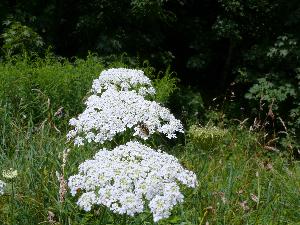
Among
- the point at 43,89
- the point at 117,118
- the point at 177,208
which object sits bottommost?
the point at 43,89

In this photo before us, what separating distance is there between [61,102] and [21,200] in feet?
8.87

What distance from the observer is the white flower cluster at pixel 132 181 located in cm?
286

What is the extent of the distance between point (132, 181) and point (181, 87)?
7691 mm

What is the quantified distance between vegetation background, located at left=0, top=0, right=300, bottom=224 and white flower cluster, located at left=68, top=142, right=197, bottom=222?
688mm

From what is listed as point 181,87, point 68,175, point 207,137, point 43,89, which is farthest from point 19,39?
point 68,175

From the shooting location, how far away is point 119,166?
3.03 m

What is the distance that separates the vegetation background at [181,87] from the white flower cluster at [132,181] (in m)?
0.69

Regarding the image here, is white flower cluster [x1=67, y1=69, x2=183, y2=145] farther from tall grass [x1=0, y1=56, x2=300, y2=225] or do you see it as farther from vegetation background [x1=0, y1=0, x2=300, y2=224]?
vegetation background [x1=0, y1=0, x2=300, y2=224]

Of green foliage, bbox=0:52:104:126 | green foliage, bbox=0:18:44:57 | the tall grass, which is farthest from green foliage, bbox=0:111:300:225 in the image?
green foliage, bbox=0:18:44:57

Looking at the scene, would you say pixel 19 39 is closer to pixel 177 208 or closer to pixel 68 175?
pixel 68 175

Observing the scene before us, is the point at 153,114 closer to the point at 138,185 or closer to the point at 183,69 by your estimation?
the point at 138,185

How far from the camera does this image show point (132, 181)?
298 cm

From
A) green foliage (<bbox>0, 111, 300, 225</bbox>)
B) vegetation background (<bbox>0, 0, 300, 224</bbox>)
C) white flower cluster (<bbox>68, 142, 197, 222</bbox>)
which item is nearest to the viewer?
white flower cluster (<bbox>68, 142, 197, 222</bbox>)

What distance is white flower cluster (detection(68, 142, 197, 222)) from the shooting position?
2.86 meters
